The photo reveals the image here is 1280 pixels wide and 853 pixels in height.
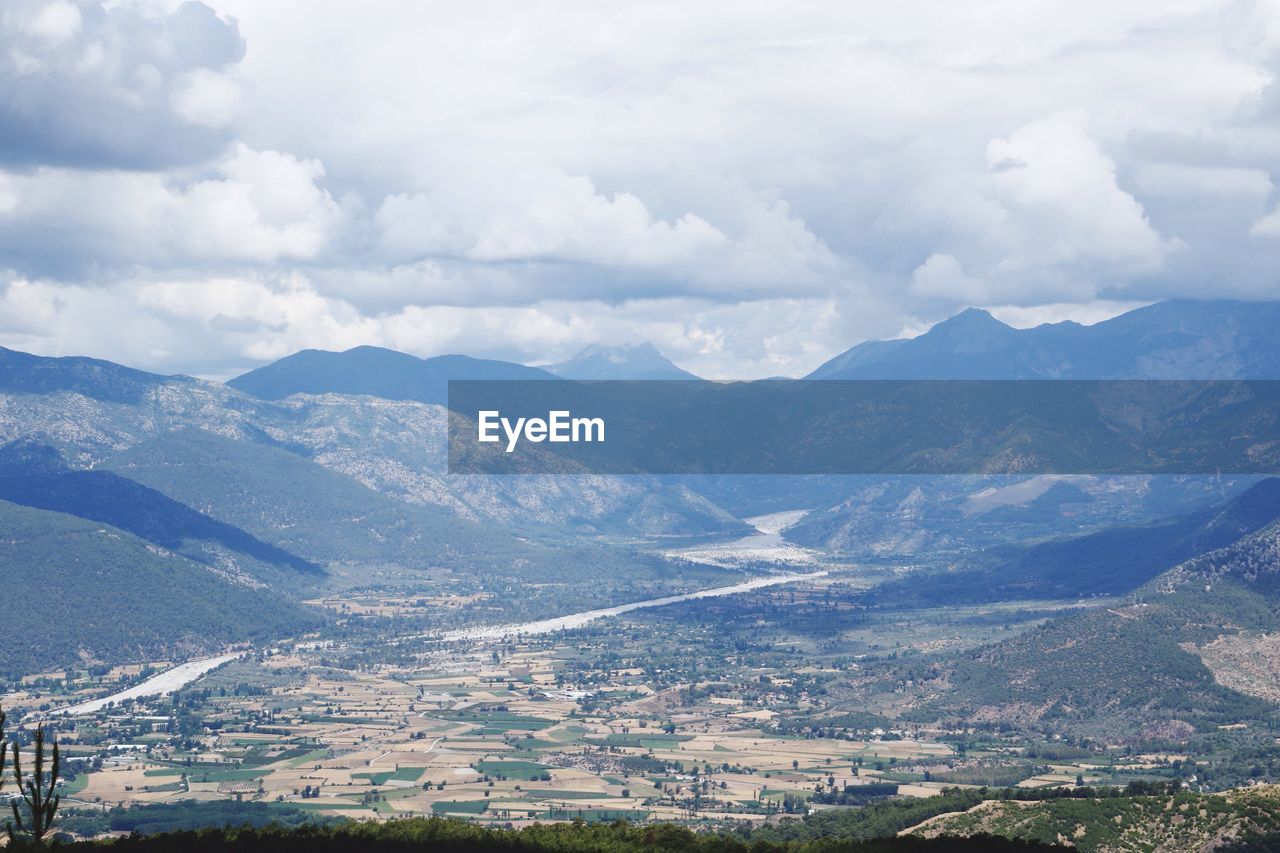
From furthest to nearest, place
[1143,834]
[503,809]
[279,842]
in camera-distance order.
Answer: [503,809]
[1143,834]
[279,842]

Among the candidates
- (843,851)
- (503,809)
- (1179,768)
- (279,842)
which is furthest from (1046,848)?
(1179,768)

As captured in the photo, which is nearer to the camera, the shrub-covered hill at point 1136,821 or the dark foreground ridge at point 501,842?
the dark foreground ridge at point 501,842

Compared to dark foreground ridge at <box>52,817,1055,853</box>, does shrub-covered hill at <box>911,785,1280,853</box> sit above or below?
below

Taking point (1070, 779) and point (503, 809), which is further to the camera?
point (1070, 779)

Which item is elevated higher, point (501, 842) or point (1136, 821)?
point (501, 842)

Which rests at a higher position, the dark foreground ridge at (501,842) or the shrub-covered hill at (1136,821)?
the dark foreground ridge at (501,842)

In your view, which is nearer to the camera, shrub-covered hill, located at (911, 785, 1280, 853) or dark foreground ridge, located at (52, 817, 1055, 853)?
dark foreground ridge, located at (52, 817, 1055, 853)

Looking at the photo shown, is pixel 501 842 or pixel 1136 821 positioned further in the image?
pixel 1136 821

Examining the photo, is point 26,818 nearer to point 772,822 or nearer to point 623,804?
point 623,804
